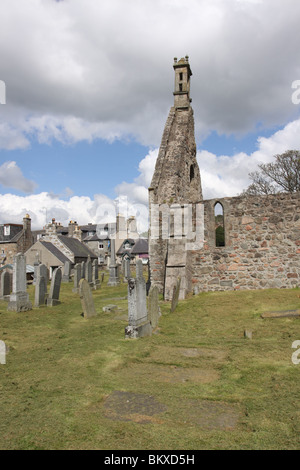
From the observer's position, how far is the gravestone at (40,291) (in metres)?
13.2

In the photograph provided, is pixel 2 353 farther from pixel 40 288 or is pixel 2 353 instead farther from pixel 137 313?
pixel 40 288

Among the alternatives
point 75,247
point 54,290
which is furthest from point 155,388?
point 75,247

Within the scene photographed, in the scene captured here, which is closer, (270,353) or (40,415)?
(40,415)

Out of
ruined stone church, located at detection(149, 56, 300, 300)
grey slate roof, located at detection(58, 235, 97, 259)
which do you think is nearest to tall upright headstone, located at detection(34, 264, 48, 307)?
ruined stone church, located at detection(149, 56, 300, 300)

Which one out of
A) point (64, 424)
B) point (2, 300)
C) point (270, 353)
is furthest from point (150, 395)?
point (2, 300)

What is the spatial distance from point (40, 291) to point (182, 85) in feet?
43.0

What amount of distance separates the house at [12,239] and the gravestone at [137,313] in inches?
1480

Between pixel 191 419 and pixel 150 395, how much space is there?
864mm

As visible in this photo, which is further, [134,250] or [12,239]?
[134,250]

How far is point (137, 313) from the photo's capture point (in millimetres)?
7695

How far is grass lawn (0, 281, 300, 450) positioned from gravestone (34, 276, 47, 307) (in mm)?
4266

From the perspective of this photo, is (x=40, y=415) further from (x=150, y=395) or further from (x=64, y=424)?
(x=150, y=395)

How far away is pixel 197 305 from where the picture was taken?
11094 mm

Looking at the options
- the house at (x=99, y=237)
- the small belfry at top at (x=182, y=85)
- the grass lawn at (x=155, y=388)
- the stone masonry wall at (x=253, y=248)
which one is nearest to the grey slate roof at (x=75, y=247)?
the house at (x=99, y=237)
